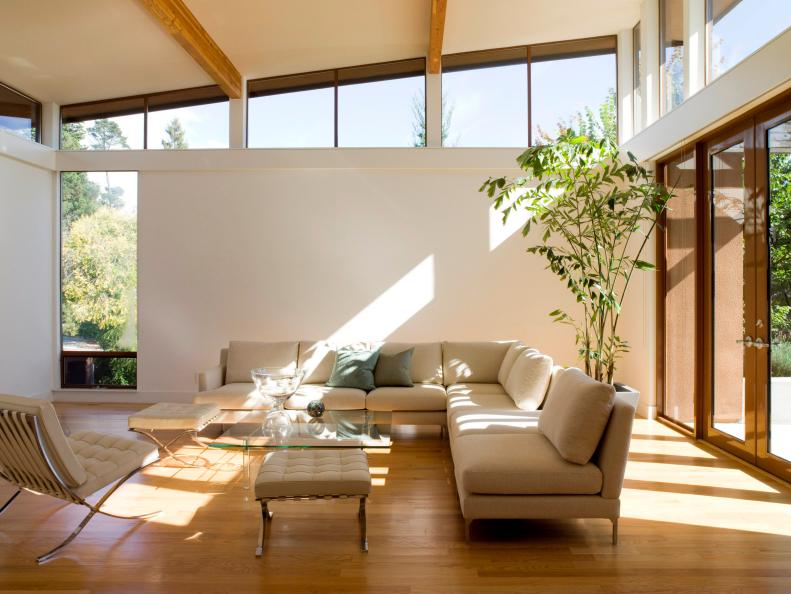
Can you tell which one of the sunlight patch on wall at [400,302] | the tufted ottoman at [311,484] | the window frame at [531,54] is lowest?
the tufted ottoman at [311,484]

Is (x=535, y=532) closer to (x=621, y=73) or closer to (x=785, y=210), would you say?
(x=785, y=210)

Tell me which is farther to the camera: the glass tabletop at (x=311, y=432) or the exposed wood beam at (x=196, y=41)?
the exposed wood beam at (x=196, y=41)

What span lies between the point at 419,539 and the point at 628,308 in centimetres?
469

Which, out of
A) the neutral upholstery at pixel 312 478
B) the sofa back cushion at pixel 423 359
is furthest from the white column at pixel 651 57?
the neutral upholstery at pixel 312 478

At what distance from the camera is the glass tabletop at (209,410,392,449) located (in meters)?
3.68

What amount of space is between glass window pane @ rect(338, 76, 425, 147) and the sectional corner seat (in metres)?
2.65

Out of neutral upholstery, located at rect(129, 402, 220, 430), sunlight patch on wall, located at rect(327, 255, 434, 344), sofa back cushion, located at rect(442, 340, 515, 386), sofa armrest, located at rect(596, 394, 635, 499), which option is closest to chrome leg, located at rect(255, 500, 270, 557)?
neutral upholstery, located at rect(129, 402, 220, 430)

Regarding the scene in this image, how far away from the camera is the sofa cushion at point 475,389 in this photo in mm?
5711

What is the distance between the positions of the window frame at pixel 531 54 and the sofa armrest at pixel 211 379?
448 centimetres

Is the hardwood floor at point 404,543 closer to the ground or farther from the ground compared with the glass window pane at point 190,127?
closer to the ground

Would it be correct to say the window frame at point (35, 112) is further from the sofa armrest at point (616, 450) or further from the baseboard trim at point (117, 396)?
the sofa armrest at point (616, 450)

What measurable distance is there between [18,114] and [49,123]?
0.48 metres

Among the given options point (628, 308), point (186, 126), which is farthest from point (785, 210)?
point (186, 126)

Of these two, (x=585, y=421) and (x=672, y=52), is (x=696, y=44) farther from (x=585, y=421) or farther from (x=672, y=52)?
(x=585, y=421)
